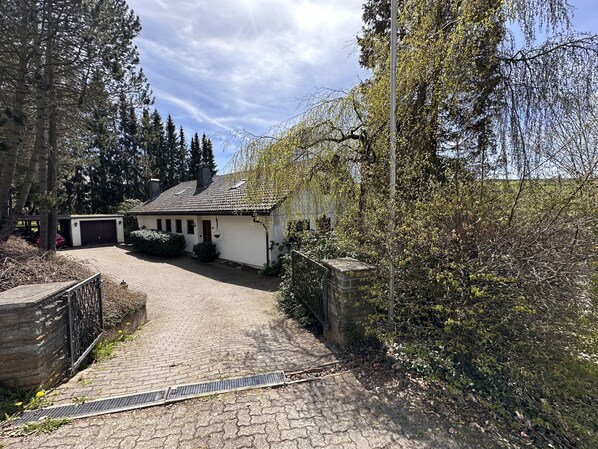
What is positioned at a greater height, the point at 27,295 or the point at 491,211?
the point at 491,211

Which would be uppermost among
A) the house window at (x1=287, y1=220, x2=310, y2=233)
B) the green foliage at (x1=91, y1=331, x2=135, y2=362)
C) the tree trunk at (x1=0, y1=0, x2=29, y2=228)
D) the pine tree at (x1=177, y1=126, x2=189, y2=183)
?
the pine tree at (x1=177, y1=126, x2=189, y2=183)

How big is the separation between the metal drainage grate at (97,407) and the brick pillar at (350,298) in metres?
2.13

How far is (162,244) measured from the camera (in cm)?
1545

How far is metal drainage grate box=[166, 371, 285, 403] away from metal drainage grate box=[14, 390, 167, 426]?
0.44 feet

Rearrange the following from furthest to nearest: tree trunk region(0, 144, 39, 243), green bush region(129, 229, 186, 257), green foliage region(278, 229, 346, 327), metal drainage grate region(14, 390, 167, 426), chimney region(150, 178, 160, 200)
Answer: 1. chimney region(150, 178, 160, 200)
2. green bush region(129, 229, 186, 257)
3. tree trunk region(0, 144, 39, 243)
4. green foliage region(278, 229, 346, 327)
5. metal drainage grate region(14, 390, 167, 426)

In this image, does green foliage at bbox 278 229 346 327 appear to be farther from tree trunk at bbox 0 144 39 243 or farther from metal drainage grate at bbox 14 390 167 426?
tree trunk at bbox 0 144 39 243

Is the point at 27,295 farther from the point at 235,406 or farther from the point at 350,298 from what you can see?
the point at 350,298

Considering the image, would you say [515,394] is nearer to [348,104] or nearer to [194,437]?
[194,437]

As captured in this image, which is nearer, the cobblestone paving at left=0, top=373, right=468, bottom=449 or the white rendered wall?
the cobblestone paving at left=0, top=373, right=468, bottom=449

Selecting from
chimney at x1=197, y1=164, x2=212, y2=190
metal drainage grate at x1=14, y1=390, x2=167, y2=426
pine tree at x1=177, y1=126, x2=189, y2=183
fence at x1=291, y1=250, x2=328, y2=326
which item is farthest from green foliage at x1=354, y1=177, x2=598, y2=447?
pine tree at x1=177, y1=126, x2=189, y2=183

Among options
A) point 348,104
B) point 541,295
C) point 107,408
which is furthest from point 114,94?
point 541,295

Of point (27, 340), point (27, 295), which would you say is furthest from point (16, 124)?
point (27, 340)

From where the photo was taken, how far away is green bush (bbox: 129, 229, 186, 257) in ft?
50.4

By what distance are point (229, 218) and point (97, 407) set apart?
10.4 m
